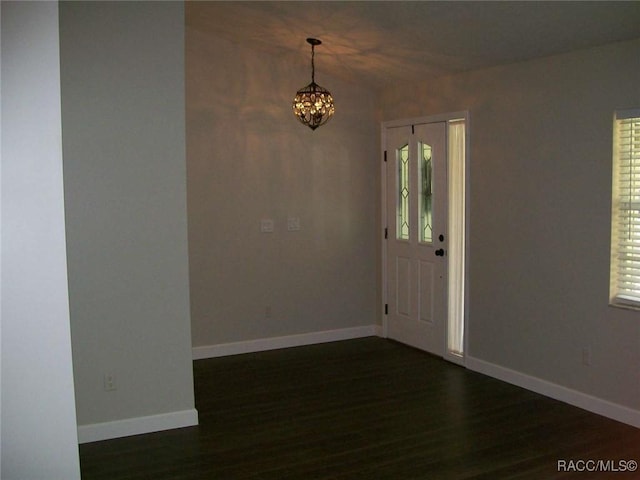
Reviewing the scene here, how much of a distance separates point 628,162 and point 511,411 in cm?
181

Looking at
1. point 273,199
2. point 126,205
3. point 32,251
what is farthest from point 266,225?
point 32,251

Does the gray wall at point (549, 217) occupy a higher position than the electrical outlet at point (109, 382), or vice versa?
the gray wall at point (549, 217)

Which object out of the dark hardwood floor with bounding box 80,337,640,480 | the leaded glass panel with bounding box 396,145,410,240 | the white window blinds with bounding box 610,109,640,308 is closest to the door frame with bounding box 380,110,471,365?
the leaded glass panel with bounding box 396,145,410,240

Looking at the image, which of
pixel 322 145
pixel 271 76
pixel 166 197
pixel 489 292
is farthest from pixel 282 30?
pixel 489 292

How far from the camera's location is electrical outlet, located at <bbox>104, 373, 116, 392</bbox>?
4.04 metres

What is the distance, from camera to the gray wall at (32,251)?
5.72 ft

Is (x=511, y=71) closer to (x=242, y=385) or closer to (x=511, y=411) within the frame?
(x=511, y=411)

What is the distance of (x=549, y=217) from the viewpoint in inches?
186

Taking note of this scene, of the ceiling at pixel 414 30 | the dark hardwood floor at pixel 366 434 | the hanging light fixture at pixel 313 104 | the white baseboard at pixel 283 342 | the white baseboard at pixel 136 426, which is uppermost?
the ceiling at pixel 414 30

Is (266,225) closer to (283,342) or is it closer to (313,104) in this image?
(283,342)

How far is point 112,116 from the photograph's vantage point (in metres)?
3.95

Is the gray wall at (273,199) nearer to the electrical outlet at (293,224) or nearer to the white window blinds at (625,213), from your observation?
the electrical outlet at (293,224)

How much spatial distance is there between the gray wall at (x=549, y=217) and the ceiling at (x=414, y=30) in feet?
0.65

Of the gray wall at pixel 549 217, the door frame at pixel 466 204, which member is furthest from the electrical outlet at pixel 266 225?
the gray wall at pixel 549 217
